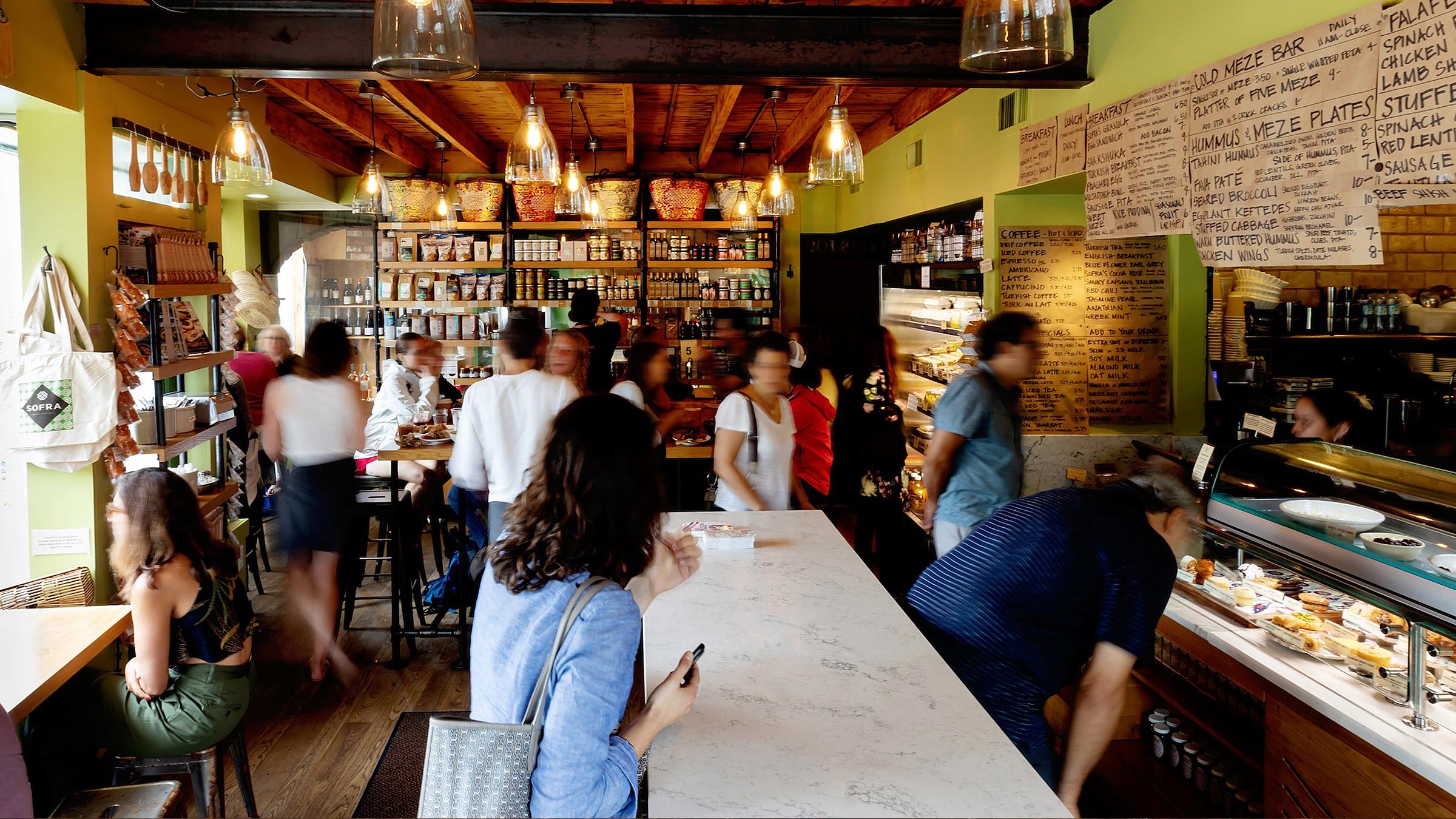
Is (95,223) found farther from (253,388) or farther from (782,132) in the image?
(782,132)

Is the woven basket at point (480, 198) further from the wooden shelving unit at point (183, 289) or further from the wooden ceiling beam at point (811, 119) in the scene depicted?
the wooden shelving unit at point (183, 289)

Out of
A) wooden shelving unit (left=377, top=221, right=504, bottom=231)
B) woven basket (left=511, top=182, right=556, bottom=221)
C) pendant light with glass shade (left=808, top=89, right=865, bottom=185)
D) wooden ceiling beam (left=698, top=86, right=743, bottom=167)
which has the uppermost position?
wooden ceiling beam (left=698, top=86, right=743, bottom=167)

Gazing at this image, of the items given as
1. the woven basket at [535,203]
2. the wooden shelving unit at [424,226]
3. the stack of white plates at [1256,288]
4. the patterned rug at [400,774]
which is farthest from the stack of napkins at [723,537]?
the wooden shelving unit at [424,226]

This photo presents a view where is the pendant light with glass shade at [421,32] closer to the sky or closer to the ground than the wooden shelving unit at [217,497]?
closer to the sky

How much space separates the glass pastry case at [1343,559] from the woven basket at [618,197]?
7.03 metres

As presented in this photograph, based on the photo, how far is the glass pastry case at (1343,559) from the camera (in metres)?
2.62

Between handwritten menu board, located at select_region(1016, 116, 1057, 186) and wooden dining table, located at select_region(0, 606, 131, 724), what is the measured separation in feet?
14.7

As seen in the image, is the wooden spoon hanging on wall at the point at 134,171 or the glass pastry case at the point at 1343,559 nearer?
the glass pastry case at the point at 1343,559

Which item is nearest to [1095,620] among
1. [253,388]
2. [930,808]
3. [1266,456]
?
[930,808]

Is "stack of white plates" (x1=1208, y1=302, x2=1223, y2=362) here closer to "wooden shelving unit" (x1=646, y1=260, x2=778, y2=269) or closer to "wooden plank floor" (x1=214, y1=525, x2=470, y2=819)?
"wooden plank floor" (x1=214, y1=525, x2=470, y2=819)

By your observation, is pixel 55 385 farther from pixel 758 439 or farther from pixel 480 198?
pixel 480 198

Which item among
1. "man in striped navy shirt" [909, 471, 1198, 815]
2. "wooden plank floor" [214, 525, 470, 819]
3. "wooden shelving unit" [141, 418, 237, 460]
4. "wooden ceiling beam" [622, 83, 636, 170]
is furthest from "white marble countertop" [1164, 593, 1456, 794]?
"wooden shelving unit" [141, 418, 237, 460]

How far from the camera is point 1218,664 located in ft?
10.4

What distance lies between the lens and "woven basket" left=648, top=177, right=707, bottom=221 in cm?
966
